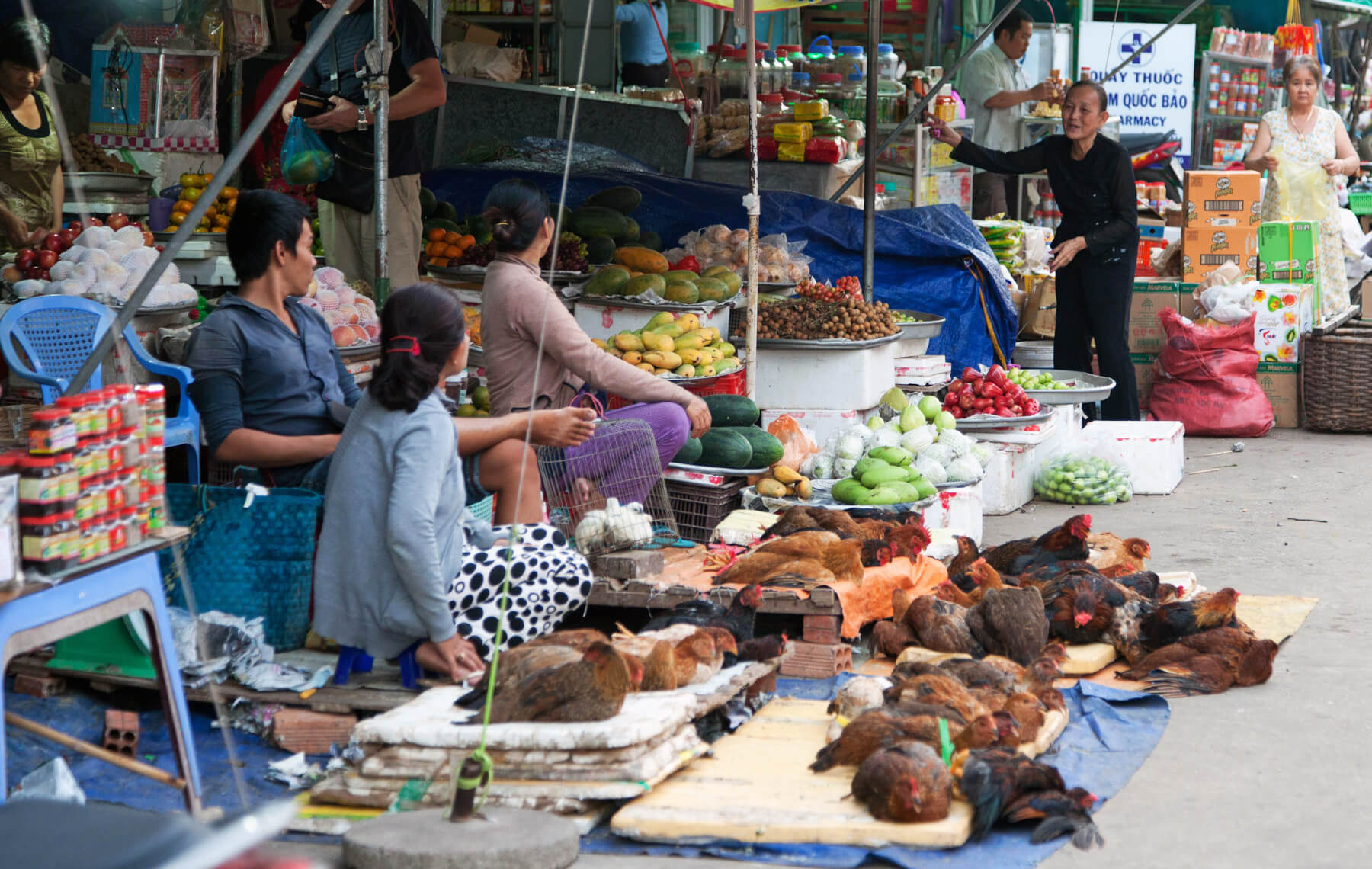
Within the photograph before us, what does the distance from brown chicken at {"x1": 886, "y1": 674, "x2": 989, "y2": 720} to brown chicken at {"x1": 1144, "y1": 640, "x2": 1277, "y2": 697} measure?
94cm

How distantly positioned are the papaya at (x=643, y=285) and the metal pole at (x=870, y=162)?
4.81 ft

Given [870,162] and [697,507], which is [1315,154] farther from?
[697,507]

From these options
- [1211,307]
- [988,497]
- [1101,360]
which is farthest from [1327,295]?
[988,497]

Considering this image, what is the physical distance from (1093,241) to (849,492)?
3.19 metres

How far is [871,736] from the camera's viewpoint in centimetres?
363

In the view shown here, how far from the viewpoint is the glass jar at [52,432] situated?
2969 millimetres

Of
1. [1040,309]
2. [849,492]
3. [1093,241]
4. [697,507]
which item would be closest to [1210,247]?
[1040,309]

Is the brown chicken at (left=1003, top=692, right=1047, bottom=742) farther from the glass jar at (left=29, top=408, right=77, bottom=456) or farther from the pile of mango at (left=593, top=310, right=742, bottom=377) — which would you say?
the pile of mango at (left=593, top=310, right=742, bottom=377)

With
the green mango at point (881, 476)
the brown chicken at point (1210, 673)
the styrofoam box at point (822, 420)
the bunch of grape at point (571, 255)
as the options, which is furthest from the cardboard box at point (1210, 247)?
the brown chicken at point (1210, 673)

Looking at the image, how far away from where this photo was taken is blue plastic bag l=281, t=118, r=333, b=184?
6027 millimetres

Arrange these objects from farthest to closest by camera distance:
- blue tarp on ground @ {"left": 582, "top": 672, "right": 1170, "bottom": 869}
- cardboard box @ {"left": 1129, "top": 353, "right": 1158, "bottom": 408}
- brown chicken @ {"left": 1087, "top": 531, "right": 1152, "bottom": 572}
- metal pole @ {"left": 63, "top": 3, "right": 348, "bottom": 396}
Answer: cardboard box @ {"left": 1129, "top": 353, "right": 1158, "bottom": 408}, brown chicken @ {"left": 1087, "top": 531, "right": 1152, "bottom": 572}, metal pole @ {"left": 63, "top": 3, "right": 348, "bottom": 396}, blue tarp on ground @ {"left": 582, "top": 672, "right": 1170, "bottom": 869}

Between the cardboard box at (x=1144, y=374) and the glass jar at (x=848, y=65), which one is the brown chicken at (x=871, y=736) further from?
the glass jar at (x=848, y=65)

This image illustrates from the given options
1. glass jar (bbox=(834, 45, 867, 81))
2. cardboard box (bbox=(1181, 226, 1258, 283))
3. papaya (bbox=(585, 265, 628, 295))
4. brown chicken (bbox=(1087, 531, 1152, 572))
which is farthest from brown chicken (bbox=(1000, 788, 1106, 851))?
glass jar (bbox=(834, 45, 867, 81))

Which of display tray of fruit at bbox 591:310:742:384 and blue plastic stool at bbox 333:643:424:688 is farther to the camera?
display tray of fruit at bbox 591:310:742:384
